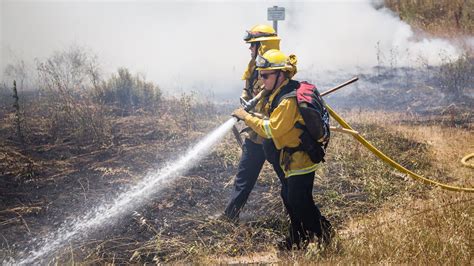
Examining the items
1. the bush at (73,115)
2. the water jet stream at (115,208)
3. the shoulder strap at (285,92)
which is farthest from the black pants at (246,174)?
the bush at (73,115)

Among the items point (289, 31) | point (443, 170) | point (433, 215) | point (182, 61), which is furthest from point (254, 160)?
point (289, 31)

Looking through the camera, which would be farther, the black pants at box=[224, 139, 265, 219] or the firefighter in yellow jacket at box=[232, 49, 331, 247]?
the black pants at box=[224, 139, 265, 219]

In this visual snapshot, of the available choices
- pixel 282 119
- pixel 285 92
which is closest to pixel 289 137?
pixel 282 119

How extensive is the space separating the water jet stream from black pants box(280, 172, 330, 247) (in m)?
1.06

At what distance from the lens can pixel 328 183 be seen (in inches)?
213

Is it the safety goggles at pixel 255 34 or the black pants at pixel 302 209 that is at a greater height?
the safety goggles at pixel 255 34

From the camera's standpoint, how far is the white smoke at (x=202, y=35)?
11.4 metres

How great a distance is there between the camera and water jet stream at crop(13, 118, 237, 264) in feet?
12.9

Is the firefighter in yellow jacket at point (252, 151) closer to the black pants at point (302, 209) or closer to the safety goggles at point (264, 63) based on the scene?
the black pants at point (302, 209)

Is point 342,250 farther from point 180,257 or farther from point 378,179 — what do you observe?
point 378,179

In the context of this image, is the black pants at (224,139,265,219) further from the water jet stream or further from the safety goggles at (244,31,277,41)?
the safety goggles at (244,31,277,41)

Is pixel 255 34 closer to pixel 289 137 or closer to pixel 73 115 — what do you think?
pixel 289 137

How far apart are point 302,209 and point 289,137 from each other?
61cm

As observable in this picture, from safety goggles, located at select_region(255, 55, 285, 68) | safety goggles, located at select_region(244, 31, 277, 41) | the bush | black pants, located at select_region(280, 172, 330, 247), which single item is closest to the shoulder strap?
safety goggles, located at select_region(255, 55, 285, 68)
